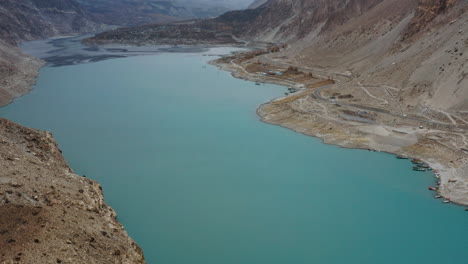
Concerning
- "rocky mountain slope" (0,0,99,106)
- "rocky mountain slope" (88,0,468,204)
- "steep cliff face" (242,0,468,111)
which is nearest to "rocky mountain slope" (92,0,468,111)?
"steep cliff face" (242,0,468,111)

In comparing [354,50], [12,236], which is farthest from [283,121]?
[354,50]

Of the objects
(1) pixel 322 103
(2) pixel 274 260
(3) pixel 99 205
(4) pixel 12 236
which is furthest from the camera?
(1) pixel 322 103

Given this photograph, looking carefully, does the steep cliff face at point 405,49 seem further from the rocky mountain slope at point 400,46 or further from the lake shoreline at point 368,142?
the lake shoreline at point 368,142

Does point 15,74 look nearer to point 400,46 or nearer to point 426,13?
point 400,46

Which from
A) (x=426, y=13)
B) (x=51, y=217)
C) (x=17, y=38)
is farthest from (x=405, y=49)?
(x=17, y=38)

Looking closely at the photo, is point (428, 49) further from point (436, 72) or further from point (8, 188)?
point (8, 188)

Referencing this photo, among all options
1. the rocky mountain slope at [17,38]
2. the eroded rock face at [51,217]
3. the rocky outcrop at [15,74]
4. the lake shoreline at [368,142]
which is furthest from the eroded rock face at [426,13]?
the rocky mountain slope at [17,38]

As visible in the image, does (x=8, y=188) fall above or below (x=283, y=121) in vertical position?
above
